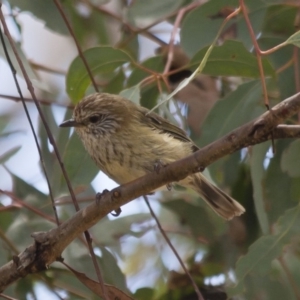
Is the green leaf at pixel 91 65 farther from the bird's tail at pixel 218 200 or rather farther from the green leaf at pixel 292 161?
the green leaf at pixel 292 161

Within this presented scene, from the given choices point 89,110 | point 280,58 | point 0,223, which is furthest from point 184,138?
point 0,223

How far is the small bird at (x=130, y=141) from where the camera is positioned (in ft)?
9.89

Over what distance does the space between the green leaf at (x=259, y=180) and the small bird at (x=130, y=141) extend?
24 cm

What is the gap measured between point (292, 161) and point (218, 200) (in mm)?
448

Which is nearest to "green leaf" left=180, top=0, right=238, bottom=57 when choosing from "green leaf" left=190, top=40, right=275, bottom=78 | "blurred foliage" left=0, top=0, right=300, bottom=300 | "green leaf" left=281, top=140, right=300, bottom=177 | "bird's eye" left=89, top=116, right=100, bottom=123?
"blurred foliage" left=0, top=0, right=300, bottom=300

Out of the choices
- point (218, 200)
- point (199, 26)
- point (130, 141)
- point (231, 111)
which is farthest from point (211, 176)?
point (199, 26)

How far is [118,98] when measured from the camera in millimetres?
3334

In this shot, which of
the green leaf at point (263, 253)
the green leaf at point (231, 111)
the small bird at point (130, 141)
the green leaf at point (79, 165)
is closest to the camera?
the green leaf at point (263, 253)

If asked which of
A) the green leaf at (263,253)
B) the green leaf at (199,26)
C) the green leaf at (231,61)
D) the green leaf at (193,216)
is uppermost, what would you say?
the green leaf at (199,26)

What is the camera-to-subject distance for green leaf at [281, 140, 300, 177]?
306cm

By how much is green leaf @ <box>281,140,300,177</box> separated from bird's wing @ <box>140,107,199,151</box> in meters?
0.43

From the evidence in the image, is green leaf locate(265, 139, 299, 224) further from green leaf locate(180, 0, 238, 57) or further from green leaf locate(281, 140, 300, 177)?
green leaf locate(180, 0, 238, 57)

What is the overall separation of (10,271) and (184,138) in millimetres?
1255

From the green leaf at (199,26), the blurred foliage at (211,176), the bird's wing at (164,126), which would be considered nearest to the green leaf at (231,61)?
the blurred foliage at (211,176)
